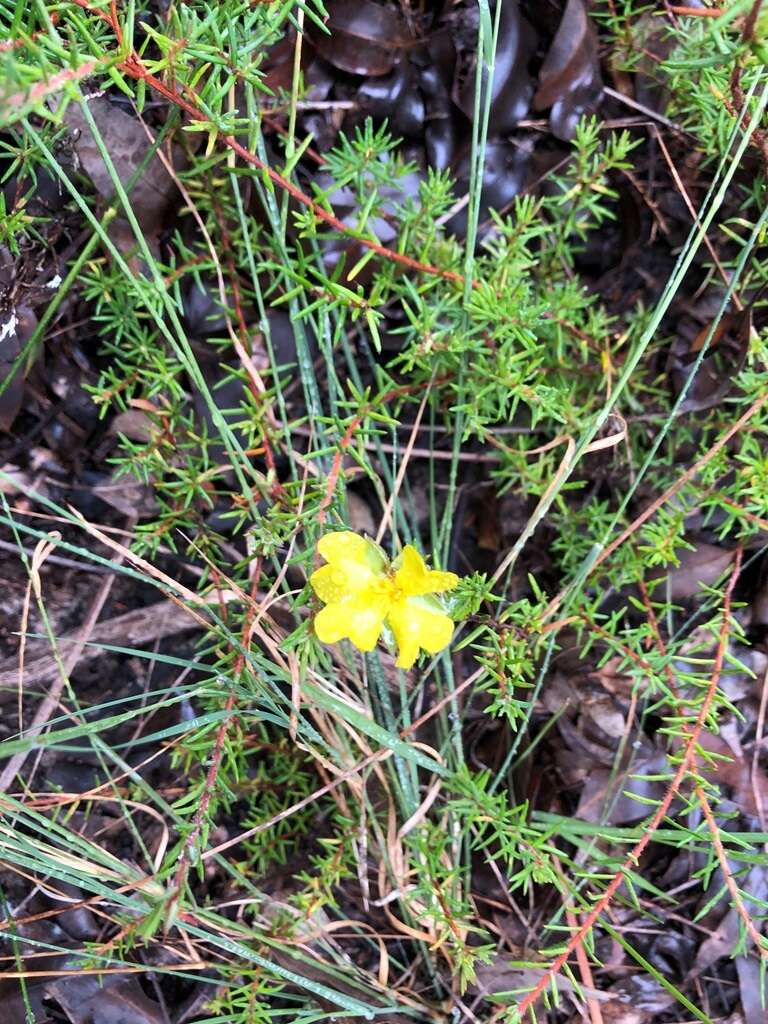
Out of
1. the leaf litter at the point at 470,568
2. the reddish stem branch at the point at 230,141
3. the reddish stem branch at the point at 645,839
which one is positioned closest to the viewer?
the reddish stem branch at the point at 230,141

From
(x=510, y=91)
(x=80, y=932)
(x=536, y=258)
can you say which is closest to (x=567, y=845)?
(x=80, y=932)

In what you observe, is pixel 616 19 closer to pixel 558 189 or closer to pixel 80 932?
pixel 558 189

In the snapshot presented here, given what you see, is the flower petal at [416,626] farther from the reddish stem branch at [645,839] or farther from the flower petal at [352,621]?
the reddish stem branch at [645,839]

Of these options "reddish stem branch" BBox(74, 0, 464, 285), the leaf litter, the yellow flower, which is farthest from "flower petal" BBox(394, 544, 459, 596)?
the leaf litter

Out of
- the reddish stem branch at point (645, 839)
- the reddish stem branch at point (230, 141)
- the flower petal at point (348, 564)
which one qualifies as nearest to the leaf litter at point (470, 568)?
the reddish stem branch at point (645, 839)

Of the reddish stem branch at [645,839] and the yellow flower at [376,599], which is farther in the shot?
the reddish stem branch at [645,839]

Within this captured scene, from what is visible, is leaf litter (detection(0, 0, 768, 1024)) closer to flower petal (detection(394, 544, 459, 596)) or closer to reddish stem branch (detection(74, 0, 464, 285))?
reddish stem branch (detection(74, 0, 464, 285))

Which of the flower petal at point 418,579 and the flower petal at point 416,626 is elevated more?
the flower petal at point 418,579
